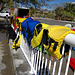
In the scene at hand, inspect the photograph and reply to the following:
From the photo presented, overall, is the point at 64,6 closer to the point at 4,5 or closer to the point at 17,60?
the point at 4,5

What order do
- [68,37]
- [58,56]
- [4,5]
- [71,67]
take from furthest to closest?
[4,5], [71,67], [58,56], [68,37]

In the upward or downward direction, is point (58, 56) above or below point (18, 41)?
above

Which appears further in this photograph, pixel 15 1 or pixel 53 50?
pixel 15 1

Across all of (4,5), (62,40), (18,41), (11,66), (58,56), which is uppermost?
(4,5)

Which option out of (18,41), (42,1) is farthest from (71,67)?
(42,1)

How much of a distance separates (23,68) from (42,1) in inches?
292

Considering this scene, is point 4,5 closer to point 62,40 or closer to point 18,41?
point 18,41

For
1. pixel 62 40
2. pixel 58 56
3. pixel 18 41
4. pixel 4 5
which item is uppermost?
pixel 4 5

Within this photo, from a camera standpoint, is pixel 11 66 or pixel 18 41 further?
pixel 18 41

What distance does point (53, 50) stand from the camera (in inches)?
55.4

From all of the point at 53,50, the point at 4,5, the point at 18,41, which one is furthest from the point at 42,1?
the point at 53,50

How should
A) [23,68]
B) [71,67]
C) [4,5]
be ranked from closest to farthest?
1. [23,68]
2. [71,67]
3. [4,5]

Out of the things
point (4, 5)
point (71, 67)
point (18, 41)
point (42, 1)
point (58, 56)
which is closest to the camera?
point (58, 56)

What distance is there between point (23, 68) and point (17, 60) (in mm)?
588
